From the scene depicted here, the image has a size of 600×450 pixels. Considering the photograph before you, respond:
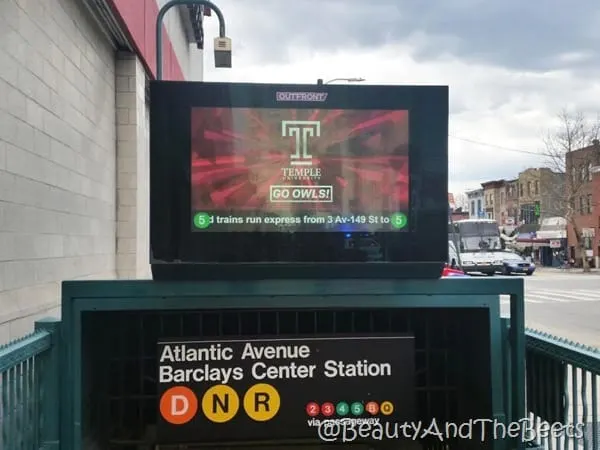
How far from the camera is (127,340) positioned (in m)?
3.19

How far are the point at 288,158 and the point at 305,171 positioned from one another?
0.10 m

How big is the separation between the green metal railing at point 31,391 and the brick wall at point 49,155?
6.19 ft

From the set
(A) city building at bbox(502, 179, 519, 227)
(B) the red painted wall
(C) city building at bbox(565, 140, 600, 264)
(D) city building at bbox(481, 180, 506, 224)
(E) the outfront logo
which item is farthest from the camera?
(D) city building at bbox(481, 180, 506, 224)

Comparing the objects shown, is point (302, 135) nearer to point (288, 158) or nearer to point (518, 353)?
point (288, 158)

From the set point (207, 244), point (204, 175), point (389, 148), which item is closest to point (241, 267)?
point (207, 244)

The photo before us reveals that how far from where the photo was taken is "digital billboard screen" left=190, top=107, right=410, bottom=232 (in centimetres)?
273

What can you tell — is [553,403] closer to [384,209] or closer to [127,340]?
[384,209]

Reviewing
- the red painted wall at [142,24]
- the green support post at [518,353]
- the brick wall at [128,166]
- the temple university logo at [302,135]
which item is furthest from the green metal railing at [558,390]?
the brick wall at [128,166]

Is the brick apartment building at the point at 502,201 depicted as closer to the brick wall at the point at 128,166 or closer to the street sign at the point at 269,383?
the brick wall at the point at 128,166

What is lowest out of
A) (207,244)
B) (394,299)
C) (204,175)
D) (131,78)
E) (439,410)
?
(439,410)

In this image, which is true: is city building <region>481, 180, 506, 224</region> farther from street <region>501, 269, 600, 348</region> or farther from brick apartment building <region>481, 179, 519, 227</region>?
street <region>501, 269, 600, 348</region>

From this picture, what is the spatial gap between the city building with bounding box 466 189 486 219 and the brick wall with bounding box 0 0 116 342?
81.3 metres

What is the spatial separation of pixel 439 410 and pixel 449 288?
0.84 metres

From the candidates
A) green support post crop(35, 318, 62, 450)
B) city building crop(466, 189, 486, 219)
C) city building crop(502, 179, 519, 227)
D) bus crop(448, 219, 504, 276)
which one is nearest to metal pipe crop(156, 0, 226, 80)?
green support post crop(35, 318, 62, 450)
